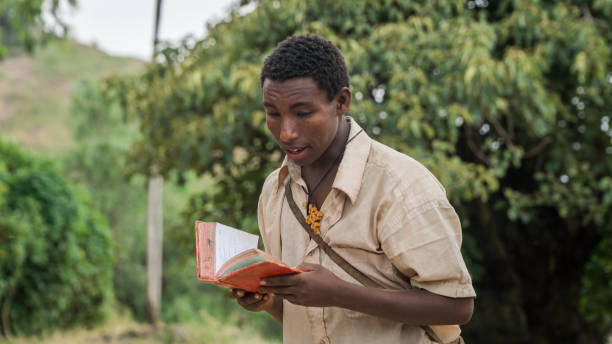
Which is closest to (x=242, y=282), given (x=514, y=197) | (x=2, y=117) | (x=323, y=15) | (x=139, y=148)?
(x=323, y=15)

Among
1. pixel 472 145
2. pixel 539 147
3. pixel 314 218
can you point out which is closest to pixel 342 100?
pixel 314 218

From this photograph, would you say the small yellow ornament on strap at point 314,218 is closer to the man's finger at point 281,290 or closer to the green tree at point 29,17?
the man's finger at point 281,290

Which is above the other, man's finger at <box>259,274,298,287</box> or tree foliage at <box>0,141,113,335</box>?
man's finger at <box>259,274,298,287</box>

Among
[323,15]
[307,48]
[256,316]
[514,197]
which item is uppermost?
[323,15]

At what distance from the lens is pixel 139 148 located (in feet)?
18.4

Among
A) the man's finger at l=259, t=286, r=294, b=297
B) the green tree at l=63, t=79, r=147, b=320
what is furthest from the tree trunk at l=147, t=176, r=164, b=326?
the man's finger at l=259, t=286, r=294, b=297

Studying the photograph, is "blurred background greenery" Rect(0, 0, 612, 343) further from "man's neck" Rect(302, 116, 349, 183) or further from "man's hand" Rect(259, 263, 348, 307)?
"man's hand" Rect(259, 263, 348, 307)

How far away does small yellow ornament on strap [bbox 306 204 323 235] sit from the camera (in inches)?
59.2

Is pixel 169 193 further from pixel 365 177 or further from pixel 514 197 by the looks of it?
pixel 365 177

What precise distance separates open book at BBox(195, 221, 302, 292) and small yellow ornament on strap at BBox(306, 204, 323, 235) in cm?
14

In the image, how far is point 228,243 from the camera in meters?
1.47

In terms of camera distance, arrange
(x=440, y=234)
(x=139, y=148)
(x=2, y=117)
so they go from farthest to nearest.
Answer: (x=2, y=117)
(x=139, y=148)
(x=440, y=234)

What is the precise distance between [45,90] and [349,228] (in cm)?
3418

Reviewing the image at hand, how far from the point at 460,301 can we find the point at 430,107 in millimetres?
2993
